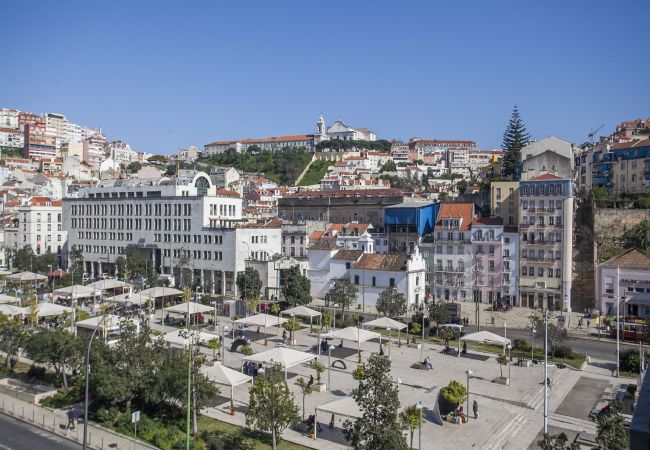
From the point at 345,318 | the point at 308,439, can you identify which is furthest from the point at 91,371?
the point at 345,318

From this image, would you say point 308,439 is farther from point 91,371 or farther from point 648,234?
point 648,234

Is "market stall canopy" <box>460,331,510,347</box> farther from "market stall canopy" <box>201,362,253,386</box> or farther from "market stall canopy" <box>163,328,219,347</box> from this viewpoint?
"market stall canopy" <box>163,328,219,347</box>

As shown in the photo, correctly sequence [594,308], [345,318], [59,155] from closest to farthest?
[345,318], [594,308], [59,155]

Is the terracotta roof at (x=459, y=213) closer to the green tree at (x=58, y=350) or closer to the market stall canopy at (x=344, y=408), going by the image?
the market stall canopy at (x=344, y=408)

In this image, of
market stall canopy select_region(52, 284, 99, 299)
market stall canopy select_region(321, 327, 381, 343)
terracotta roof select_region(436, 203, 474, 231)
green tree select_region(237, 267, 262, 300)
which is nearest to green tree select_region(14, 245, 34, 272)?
market stall canopy select_region(52, 284, 99, 299)

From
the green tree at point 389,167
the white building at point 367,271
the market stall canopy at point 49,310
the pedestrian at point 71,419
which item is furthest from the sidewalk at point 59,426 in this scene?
the green tree at point 389,167
